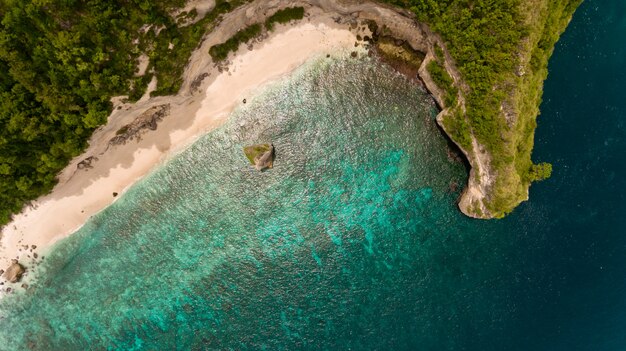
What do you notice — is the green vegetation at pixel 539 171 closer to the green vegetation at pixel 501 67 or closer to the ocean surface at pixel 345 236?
the green vegetation at pixel 501 67

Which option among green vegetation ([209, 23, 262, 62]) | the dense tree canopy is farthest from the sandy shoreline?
the dense tree canopy

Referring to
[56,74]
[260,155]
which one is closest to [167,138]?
[260,155]

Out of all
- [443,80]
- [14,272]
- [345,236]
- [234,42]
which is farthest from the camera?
[345,236]

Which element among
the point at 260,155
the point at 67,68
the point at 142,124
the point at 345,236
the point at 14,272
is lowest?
the point at 345,236

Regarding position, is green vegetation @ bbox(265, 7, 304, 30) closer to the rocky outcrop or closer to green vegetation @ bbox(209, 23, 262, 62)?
green vegetation @ bbox(209, 23, 262, 62)

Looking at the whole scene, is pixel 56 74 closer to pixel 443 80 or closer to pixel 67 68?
pixel 67 68

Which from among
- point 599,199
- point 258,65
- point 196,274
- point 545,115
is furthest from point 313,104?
point 599,199

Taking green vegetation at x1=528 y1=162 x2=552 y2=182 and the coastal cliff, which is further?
green vegetation at x1=528 y1=162 x2=552 y2=182
